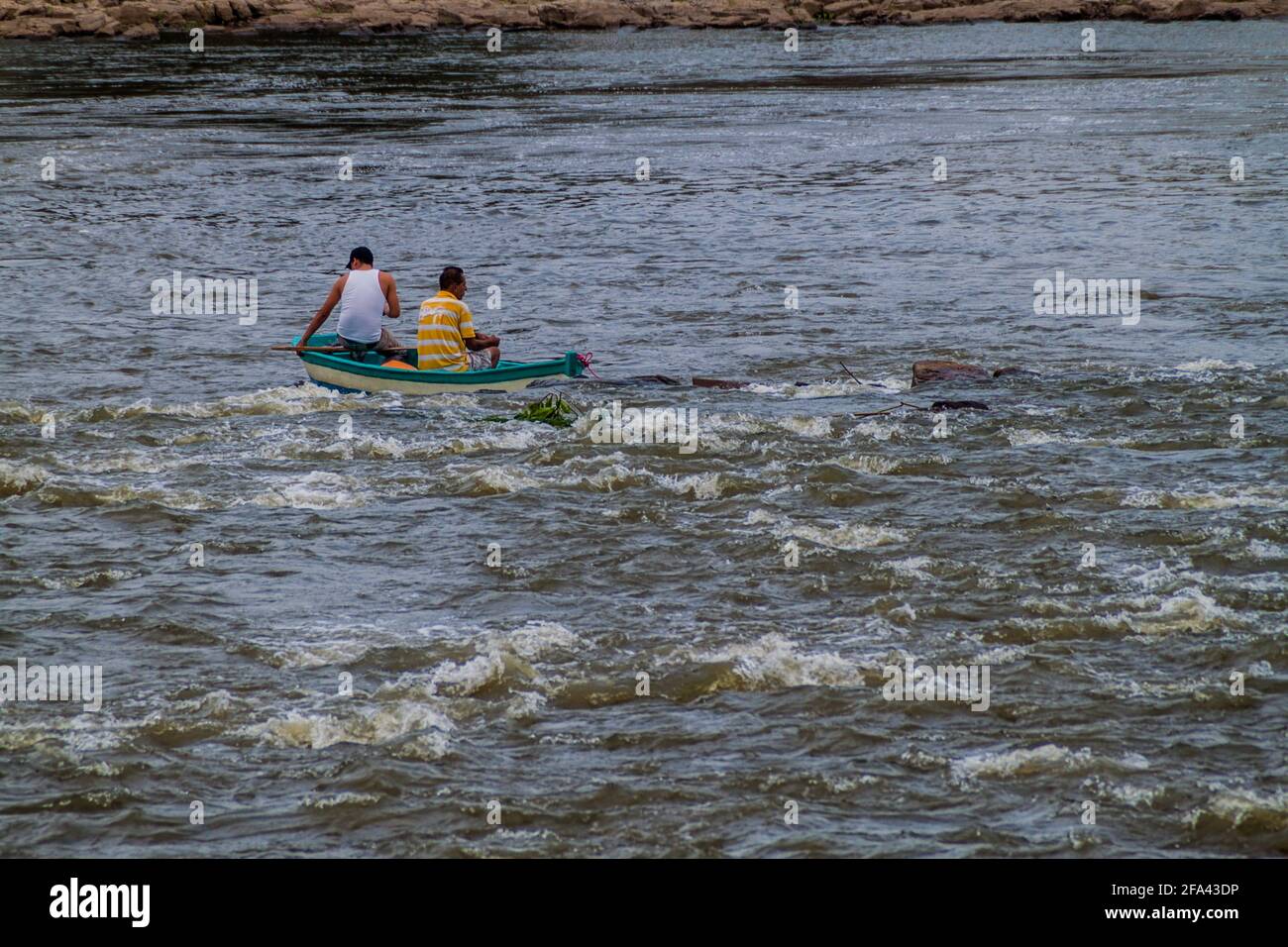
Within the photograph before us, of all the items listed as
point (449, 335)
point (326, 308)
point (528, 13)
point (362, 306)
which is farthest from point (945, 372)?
point (528, 13)

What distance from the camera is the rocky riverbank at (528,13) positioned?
8144 centimetres

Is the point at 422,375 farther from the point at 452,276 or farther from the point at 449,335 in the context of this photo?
the point at 452,276

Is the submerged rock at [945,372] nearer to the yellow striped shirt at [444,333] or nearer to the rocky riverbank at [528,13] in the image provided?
the yellow striped shirt at [444,333]

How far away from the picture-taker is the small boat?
58.8 feet

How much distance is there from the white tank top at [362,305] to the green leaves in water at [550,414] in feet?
8.03

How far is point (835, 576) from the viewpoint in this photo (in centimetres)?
1232

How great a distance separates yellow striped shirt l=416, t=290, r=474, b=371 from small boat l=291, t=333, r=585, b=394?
0.19 m

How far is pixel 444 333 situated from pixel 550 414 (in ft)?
6.37

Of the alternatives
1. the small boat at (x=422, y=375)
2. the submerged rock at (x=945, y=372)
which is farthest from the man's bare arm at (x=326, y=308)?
the submerged rock at (x=945, y=372)

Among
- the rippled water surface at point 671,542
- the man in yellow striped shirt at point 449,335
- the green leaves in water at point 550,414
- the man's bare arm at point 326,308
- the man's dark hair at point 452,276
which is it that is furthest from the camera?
the man's bare arm at point 326,308

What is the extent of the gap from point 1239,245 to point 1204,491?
13893 millimetres

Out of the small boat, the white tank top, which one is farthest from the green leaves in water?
the white tank top

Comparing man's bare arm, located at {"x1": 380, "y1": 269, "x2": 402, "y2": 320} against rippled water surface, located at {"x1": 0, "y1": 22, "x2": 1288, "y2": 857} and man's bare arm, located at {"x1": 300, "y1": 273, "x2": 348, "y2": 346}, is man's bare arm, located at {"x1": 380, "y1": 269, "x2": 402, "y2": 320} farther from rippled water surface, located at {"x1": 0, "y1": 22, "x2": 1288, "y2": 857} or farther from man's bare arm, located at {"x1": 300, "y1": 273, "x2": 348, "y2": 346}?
rippled water surface, located at {"x1": 0, "y1": 22, "x2": 1288, "y2": 857}
